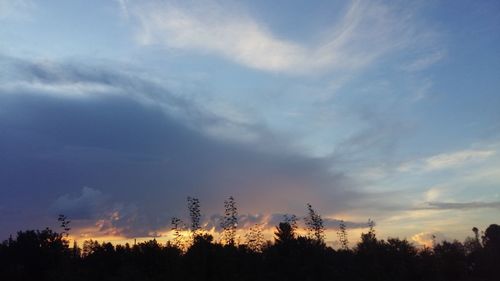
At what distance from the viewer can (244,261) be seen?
6297 cm

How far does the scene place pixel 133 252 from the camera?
74.1m

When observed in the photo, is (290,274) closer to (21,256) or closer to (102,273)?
(102,273)

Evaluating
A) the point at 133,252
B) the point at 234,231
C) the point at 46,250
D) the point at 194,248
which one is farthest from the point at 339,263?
the point at 46,250

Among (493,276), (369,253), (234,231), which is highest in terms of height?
(234,231)

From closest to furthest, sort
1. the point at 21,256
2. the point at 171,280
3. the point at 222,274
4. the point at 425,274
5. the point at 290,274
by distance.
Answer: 1. the point at 222,274
2. the point at 171,280
3. the point at 290,274
4. the point at 425,274
5. the point at 21,256

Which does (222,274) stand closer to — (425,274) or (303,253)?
(303,253)

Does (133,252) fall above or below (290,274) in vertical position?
above

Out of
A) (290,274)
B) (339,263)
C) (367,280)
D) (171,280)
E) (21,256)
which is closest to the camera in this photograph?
(171,280)

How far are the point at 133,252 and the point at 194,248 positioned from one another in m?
26.2

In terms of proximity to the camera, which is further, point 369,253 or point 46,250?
point 46,250

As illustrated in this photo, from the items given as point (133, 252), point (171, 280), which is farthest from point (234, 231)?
point (171, 280)

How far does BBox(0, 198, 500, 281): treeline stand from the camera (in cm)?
5294

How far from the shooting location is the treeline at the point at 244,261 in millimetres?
52938

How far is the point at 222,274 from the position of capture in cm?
4962
